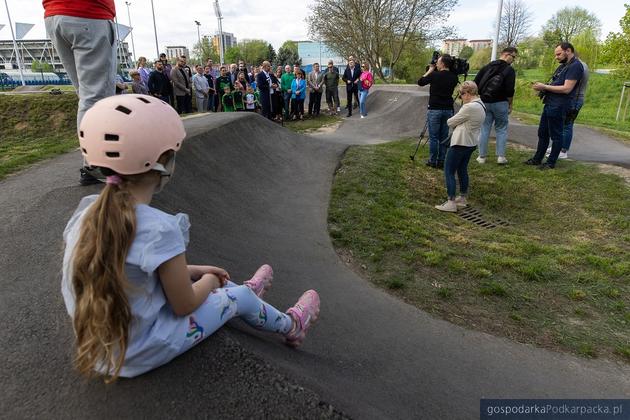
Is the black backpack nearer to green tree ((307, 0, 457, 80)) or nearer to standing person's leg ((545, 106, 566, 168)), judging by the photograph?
standing person's leg ((545, 106, 566, 168))

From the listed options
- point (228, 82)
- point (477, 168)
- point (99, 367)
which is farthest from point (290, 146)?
point (99, 367)

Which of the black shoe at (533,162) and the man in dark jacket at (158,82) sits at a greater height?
the man in dark jacket at (158,82)

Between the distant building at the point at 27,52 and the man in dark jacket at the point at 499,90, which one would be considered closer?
the man in dark jacket at the point at 499,90

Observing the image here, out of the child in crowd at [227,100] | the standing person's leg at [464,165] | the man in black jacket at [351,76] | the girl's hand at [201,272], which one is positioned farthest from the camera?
the man in black jacket at [351,76]

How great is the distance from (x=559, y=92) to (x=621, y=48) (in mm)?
19440

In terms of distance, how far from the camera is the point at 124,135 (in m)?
1.80

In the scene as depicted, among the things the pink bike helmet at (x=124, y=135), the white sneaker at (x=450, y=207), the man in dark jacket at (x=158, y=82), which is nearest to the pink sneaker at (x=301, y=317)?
the pink bike helmet at (x=124, y=135)

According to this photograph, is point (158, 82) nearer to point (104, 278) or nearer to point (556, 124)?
point (556, 124)

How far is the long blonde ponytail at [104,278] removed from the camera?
167cm

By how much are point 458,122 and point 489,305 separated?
3227mm

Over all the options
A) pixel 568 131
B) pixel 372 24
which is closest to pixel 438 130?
pixel 568 131

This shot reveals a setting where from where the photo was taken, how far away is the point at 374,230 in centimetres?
598

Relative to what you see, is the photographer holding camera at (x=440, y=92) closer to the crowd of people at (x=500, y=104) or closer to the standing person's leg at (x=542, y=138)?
the crowd of people at (x=500, y=104)

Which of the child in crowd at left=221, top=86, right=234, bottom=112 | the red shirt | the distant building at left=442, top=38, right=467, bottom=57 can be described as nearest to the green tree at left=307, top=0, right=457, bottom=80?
the distant building at left=442, top=38, right=467, bottom=57
